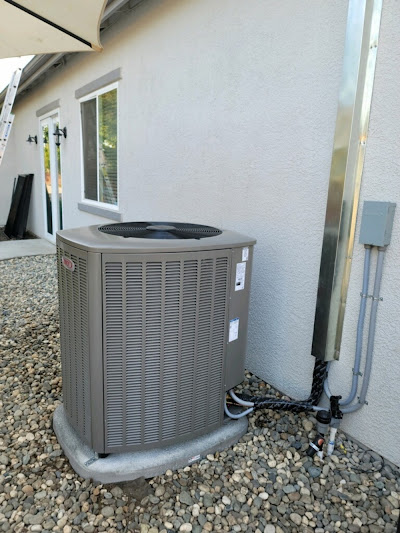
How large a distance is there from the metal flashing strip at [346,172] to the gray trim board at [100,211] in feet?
10.8

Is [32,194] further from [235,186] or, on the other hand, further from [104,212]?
[235,186]

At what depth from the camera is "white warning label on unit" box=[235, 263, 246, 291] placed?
192 centimetres

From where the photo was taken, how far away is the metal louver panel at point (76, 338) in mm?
1696

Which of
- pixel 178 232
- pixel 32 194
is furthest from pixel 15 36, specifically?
pixel 32 194

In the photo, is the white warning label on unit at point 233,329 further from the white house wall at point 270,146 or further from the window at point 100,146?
the window at point 100,146

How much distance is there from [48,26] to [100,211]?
244 centimetres

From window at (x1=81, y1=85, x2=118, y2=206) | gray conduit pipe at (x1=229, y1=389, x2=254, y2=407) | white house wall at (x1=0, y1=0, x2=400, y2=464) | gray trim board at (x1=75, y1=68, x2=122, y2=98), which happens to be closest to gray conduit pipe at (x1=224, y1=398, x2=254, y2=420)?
gray conduit pipe at (x1=229, y1=389, x2=254, y2=407)

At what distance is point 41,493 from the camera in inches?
67.3

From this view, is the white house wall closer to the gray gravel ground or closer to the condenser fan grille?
the gray gravel ground

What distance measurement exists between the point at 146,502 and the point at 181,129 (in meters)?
2.92

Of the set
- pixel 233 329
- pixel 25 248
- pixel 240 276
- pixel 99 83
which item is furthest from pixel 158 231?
pixel 25 248

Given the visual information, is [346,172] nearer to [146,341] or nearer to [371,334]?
[371,334]

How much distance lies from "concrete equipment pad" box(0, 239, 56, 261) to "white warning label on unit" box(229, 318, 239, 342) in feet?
18.8

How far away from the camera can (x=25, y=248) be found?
7.42 meters
